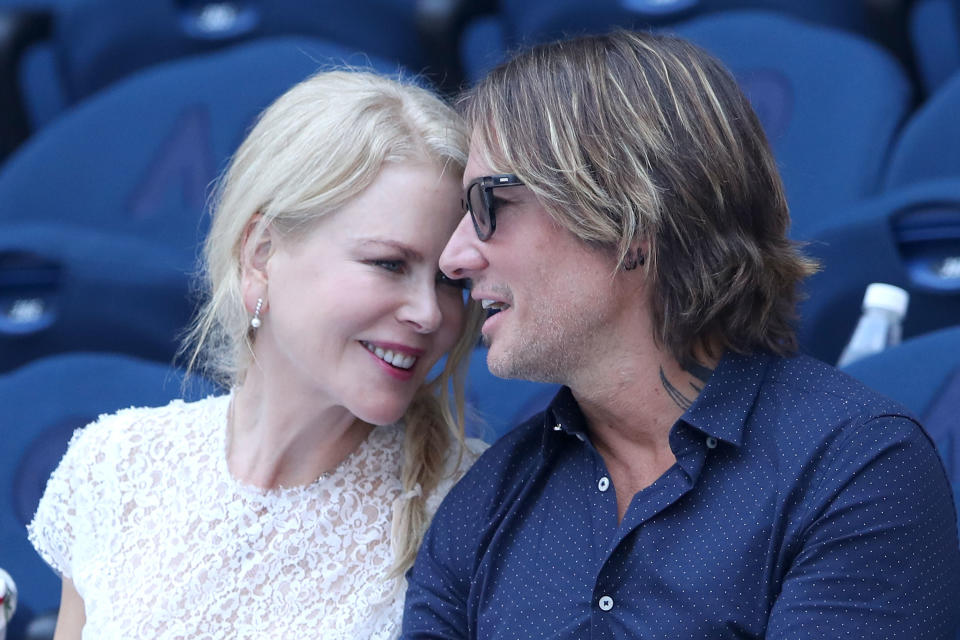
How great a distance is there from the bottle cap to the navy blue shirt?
1.49 feet

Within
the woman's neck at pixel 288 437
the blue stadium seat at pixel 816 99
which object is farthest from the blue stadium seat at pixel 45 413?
the blue stadium seat at pixel 816 99

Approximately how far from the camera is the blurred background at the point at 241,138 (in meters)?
1.63

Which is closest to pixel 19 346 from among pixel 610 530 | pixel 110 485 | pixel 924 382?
pixel 110 485

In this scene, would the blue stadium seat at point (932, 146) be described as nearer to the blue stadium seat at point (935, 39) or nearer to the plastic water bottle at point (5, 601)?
the blue stadium seat at point (935, 39)

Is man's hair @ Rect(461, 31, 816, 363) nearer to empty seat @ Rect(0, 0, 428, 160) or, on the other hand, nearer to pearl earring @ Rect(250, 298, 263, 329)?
pearl earring @ Rect(250, 298, 263, 329)

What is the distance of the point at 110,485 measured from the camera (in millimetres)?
1415

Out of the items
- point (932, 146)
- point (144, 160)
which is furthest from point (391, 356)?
point (144, 160)

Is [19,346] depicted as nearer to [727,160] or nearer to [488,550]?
[488,550]

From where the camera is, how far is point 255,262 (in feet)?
4.40

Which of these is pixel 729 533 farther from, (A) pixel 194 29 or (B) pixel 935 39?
(A) pixel 194 29

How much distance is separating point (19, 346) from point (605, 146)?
127 centimetres

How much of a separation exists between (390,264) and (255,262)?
0.18 metres

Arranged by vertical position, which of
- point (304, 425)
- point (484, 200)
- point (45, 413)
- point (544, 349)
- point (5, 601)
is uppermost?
point (484, 200)

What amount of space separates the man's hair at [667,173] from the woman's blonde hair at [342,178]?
0.15m
